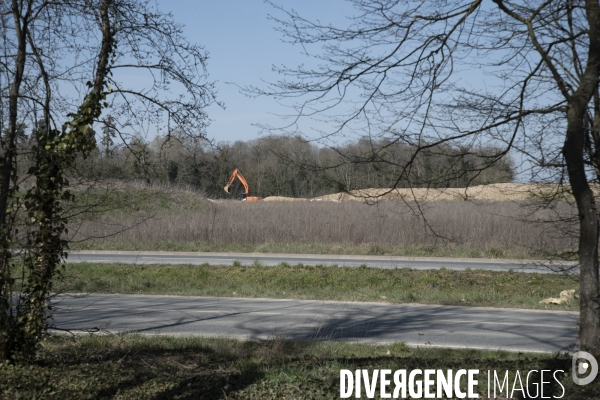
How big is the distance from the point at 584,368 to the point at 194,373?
3.60 meters

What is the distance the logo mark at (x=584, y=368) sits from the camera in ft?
18.4

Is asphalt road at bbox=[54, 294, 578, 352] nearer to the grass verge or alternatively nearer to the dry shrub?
the grass verge

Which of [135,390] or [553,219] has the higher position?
[553,219]

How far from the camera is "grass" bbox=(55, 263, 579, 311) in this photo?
14.4 metres

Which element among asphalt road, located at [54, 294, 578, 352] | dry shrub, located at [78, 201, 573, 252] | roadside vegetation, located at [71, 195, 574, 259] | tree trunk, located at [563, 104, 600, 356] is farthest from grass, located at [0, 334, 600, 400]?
dry shrub, located at [78, 201, 573, 252]

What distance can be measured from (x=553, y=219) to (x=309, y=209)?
1016 inches

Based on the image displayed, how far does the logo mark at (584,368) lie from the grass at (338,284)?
25.1 feet

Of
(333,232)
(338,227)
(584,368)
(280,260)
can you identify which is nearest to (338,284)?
(280,260)

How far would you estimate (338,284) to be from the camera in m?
16.4

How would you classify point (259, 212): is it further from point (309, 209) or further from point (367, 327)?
point (367, 327)

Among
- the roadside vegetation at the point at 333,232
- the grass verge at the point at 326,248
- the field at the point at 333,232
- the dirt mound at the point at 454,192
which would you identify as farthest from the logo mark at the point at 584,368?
the field at the point at 333,232

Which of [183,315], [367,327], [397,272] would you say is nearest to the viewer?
[367,327]

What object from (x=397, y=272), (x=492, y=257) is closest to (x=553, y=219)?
(x=397, y=272)

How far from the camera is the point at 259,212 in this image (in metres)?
33.2
